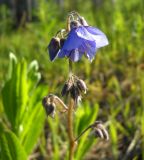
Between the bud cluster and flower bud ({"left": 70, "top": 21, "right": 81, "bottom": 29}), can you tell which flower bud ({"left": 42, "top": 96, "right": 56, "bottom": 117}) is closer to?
the bud cluster

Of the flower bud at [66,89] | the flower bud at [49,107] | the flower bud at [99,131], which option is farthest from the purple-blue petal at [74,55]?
the flower bud at [99,131]

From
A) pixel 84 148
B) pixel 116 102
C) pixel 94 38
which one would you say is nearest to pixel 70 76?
pixel 94 38

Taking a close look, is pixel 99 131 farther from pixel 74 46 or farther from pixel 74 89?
pixel 74 46

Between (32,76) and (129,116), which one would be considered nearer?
(32,76)

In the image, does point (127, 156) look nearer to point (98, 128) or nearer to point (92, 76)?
point (98, 128)

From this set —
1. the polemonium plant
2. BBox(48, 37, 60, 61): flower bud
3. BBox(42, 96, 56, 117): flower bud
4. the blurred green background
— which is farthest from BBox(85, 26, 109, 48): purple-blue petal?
the blurred green background

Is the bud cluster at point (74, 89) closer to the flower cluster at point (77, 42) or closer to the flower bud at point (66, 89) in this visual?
the flower bud at point (66, 89)

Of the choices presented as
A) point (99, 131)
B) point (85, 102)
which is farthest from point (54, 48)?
point (85, 102)

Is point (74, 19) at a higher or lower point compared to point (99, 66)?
higher
